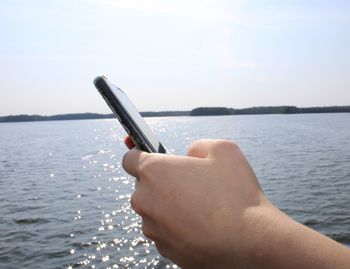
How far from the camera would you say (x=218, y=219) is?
1543mm

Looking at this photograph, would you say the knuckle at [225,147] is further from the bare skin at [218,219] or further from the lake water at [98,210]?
the lake water at [98,210]

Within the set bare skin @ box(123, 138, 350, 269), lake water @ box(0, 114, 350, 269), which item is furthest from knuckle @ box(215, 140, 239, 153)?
lake water @ box(0, 114, 350, 269)

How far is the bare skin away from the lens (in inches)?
57.1

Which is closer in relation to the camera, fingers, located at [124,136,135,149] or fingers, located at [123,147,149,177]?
fingers, located at [123,147,149,177]

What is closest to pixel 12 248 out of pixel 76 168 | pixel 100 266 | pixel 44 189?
pixel 100 266

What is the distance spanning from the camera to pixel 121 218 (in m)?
16.5

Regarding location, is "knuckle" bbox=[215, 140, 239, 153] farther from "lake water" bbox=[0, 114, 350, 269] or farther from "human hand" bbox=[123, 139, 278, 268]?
"lake water" bbox=[0, 114, 350, 269]

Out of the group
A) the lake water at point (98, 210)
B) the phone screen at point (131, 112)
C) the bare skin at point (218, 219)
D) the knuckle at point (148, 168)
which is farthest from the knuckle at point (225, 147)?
the lake water at point (98, 210)

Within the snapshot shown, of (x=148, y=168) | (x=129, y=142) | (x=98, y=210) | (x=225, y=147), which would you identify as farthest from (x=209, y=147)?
(x=98, y=210)

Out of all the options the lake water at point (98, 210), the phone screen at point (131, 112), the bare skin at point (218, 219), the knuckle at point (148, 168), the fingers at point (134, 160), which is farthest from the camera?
the lake water at point (98, 210)

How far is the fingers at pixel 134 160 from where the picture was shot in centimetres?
179

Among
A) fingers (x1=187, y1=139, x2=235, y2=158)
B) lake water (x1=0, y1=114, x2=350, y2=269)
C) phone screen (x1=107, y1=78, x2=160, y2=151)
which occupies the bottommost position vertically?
fingers (x1=187, y1=139, x2=235, y2=158)

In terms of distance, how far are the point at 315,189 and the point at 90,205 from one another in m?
12.4

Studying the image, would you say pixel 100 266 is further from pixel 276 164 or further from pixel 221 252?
pixel 276 164
